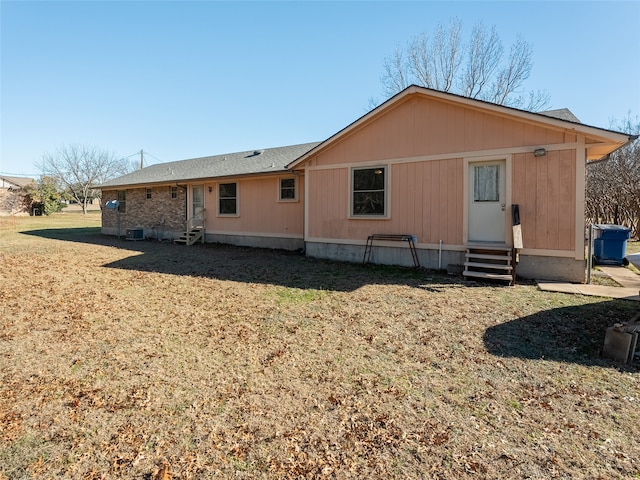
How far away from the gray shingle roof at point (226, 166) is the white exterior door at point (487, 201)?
237 inches

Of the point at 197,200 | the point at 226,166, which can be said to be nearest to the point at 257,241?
the point at 197,200

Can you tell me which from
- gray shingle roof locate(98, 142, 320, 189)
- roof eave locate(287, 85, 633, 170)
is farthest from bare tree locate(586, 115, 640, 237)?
gray shingle roof locate(98, 142, 320, 189)

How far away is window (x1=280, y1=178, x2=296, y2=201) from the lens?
12.1 m

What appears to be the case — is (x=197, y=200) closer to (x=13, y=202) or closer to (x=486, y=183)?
(x=486, y=183)

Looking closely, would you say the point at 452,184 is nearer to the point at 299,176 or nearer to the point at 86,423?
the point at 299,176

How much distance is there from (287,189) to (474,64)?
54.0ft

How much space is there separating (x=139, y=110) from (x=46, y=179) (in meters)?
→ 27.1

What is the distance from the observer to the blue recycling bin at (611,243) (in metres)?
9.23

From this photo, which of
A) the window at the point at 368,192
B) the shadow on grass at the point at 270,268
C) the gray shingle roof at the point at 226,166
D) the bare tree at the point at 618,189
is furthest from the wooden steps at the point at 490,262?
the bare tree at the point at 618,189

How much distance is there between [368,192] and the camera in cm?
938

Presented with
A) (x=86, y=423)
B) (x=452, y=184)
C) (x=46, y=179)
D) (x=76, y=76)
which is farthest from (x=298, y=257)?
(x=46, y=179)

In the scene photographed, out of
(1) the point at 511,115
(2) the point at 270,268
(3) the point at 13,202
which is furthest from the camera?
(3) the point at 13,202

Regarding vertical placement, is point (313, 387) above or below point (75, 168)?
below

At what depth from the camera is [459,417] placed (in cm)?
258
